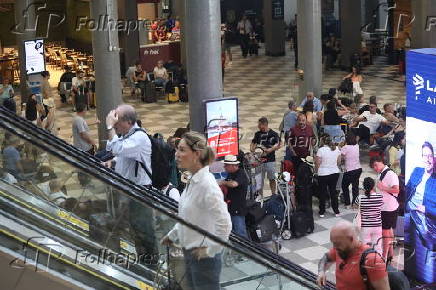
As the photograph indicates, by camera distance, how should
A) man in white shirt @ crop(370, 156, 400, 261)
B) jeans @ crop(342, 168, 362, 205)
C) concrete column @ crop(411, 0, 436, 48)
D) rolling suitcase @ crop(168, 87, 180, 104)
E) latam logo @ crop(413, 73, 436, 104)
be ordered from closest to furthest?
latam logo @ crop(413, 73, 436, 104), man in white shirt @ crop(370, 156, 400, 261), jeans @ crop(342, 168, 362, 205), concrete column @ crop(411, 0, 436, 48), rolling suitcase @ crop(168, 87, 180, 104)

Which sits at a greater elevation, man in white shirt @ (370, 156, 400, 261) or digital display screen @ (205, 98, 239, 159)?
digital display screen @ (205, 98, 239, 159)

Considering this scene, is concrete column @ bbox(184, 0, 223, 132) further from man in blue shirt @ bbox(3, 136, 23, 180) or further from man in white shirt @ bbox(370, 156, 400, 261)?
man in blue shirt @ bbox(3, 136, 23, 180)

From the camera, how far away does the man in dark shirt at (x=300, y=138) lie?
13508mm

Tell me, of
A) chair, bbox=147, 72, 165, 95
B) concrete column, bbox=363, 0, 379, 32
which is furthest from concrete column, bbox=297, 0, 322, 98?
concrete column, bbox=363, 0, 379, 32

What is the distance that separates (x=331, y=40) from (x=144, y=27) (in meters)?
6.78

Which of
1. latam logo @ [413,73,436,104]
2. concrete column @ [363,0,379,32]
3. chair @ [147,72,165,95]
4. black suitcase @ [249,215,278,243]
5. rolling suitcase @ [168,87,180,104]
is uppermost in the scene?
concrete column @ [363,0,379,32]

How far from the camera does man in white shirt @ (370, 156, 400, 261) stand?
10156 millimetres

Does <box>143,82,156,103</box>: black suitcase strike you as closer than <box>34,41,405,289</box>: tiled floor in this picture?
No

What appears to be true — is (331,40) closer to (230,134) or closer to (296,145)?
A: (296,145)

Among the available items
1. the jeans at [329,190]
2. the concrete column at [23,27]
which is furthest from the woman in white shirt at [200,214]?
the concrete column at [23,27]

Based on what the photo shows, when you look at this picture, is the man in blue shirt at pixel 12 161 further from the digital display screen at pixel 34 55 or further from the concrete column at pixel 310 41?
the digital display screen at pixel 34 55

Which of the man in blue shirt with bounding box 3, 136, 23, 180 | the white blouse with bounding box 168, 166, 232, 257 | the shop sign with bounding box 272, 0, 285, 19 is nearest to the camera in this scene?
the white blouse with bounding box 168, 166, 232, 257

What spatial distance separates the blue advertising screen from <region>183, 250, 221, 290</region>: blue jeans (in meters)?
4.51

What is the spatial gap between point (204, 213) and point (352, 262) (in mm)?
1065
